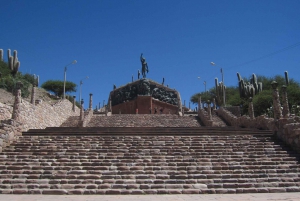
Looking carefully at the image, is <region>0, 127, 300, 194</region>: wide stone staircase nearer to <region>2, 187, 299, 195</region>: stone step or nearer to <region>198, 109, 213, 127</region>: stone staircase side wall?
<region>2, 187, 299, 195</region>: stone step

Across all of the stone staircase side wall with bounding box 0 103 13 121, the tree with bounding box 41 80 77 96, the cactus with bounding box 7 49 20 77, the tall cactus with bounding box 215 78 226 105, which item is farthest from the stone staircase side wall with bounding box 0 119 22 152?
the tree with bounding box 41 80 77 96

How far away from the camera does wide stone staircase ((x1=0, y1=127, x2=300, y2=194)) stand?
27.9 ft

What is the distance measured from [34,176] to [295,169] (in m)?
8.35

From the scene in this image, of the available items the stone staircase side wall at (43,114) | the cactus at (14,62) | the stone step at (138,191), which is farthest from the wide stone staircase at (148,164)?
the cactus at (14,62)

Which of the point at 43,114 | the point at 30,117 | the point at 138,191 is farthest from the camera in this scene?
the point at 43,114

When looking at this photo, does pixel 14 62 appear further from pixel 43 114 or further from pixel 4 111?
pixel 4 111

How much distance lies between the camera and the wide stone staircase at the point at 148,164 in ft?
27.9

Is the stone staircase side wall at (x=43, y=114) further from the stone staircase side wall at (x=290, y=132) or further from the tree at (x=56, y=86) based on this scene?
the tree at (x=56, y=86)

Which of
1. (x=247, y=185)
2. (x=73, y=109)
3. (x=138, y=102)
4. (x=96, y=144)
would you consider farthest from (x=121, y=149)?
(x=138, y=102)

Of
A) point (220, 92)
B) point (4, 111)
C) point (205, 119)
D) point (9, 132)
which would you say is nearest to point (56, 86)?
point (220, 92)

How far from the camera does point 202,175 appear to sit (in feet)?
30.0

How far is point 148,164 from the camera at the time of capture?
32.6ft

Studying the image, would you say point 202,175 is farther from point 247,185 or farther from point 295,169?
point 295,169

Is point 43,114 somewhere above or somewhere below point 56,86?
below
